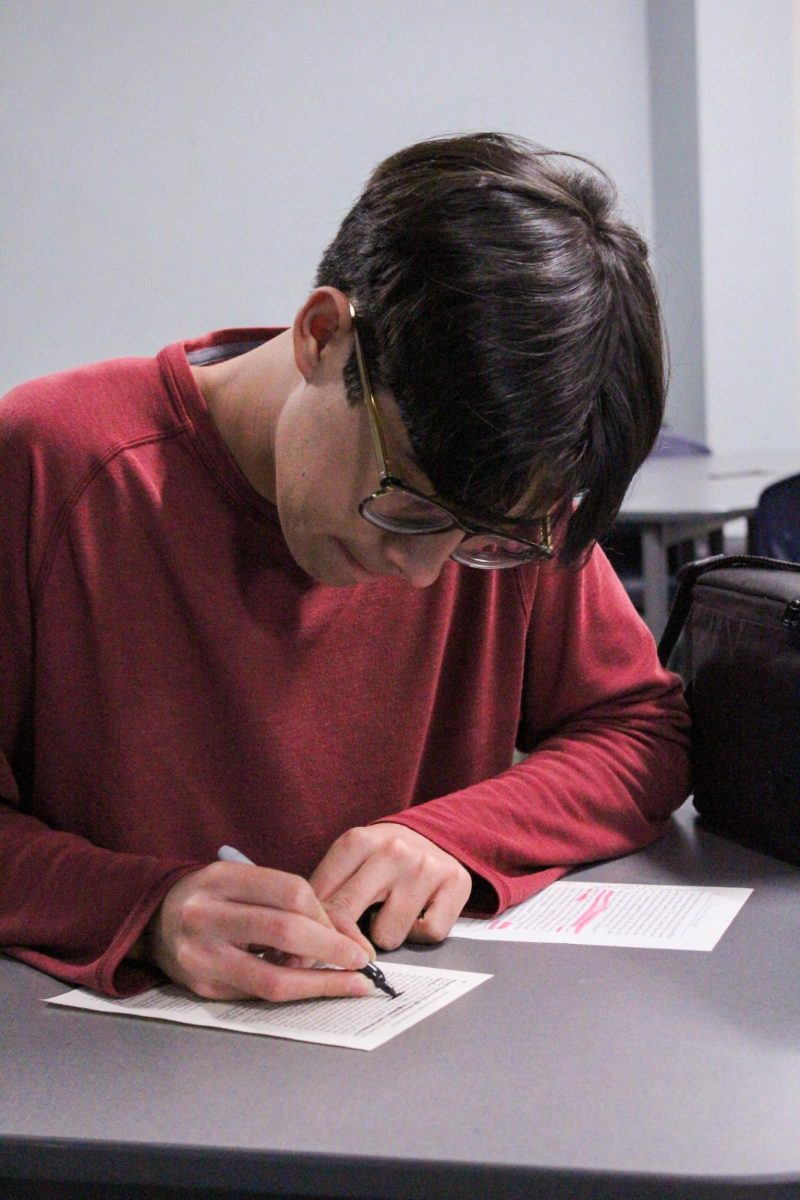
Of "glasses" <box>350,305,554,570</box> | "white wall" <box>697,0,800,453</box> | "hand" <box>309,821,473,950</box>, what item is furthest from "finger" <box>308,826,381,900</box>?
"white wall" <box>697,0,800,453</box>

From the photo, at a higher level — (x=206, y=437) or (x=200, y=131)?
(x=200, y=131)

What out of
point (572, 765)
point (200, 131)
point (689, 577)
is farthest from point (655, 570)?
point (200, 131)

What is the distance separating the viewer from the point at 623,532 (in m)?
3.21

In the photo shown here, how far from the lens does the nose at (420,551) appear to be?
1.02 metres

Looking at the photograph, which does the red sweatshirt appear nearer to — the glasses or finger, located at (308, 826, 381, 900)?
finger, located at (308, 826, 381, 900)

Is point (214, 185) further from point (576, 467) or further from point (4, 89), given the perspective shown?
point (576, 467)

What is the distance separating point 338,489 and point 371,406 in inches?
3.4

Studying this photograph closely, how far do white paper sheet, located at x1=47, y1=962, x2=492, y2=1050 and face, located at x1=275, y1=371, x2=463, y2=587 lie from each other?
314 millimetres

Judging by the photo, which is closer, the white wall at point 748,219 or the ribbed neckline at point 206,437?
the ribbed neckline at point 206,437

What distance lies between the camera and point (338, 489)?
1016 mm

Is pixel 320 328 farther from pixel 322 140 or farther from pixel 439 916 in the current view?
pixel 322 140

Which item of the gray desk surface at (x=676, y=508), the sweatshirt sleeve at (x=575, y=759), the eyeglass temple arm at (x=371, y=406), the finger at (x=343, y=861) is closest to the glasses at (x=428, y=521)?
the eyeglass temple arm at (x=371, y=406)

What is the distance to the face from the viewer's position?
0.98 meters

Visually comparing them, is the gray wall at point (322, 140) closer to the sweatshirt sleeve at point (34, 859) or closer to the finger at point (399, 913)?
the sweatshirt sleeve at point (34, 859)
